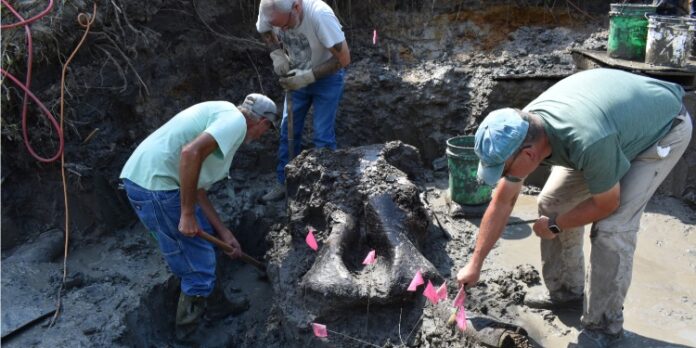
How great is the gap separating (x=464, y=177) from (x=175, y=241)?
7.60 feet

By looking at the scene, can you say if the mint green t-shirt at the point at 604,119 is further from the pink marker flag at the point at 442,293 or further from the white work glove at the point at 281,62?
the white work glove at the point at 281,62

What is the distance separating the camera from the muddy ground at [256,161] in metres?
3.47

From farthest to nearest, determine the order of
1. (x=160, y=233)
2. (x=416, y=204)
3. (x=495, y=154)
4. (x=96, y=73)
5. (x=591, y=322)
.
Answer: (x=96, y=73), (x=416, y=204), (x=160, y=233), (x=591, y=322), (x=495, y=154)

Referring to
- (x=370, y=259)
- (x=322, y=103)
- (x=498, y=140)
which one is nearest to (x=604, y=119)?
(x=498, y=140)

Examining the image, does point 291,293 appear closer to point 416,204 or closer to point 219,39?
point 416,204

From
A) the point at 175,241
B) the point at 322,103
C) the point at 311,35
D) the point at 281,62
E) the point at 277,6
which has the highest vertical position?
the point at 277,6

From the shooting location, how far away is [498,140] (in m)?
2.51

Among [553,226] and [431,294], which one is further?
[431,294]

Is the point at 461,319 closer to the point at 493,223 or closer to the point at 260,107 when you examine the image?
the point at 493,223

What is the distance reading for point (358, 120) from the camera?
224 inches

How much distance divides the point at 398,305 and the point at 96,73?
324cm

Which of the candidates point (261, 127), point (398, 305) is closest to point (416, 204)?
point (398, 305)

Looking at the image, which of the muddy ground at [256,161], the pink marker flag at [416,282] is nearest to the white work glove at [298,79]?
the muddy ground at [256,161]

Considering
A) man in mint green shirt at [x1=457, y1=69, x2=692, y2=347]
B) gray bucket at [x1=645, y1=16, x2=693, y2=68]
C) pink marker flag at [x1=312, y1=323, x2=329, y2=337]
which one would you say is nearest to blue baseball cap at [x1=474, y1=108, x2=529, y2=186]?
man in mint green shirt at [x1=457, y1=69, x2=692, y2=347]
